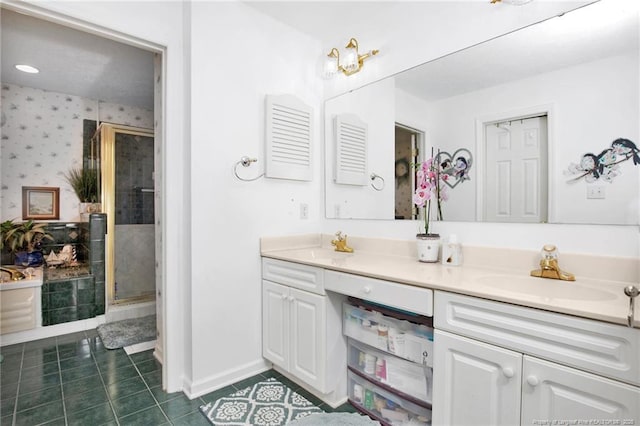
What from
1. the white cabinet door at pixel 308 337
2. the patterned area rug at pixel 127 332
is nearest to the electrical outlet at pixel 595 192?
the white cabinet door at pixel 308 337

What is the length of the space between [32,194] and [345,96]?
135 inches

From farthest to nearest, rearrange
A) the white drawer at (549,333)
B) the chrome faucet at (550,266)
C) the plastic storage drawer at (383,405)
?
the plastic storage drawer at (383,405) < the chrome faucet at (550,266) < the white drawer at (549,333)

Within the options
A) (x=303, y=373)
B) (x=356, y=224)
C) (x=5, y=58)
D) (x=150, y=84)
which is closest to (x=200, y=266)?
(x=303, y=373)

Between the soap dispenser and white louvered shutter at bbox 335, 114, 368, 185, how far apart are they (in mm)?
811

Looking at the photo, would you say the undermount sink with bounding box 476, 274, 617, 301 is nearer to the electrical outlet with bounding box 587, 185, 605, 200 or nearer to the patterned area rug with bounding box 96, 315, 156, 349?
the electrical outlet with bounding box 587, 185, 605, 200

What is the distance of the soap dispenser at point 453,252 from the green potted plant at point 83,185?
3657 mm

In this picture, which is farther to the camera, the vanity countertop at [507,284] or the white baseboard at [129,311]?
the white baseboard at [129,311]

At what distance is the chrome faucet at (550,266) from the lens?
134cm

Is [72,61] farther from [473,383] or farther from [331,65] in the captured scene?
[473,383]

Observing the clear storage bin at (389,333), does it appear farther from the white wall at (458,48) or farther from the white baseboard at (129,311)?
the white baseboard at (129,311)

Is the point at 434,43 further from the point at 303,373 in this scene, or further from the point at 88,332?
the point at 88,332

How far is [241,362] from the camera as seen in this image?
207 cm

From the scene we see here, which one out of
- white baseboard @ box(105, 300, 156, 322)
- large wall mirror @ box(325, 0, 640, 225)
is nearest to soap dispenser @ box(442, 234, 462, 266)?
large wall mirror @ box(325, 0, 640, 225)

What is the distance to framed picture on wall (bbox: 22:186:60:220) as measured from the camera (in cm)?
327
